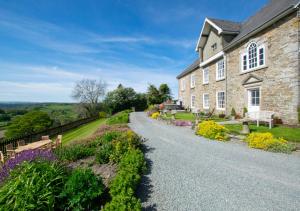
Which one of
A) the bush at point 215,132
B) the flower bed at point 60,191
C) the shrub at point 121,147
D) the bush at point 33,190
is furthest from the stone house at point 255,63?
the bush at point 33,190

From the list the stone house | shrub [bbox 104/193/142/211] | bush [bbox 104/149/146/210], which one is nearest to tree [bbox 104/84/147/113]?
the stone house

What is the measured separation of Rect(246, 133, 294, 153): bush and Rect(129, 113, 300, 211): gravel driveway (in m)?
0.38

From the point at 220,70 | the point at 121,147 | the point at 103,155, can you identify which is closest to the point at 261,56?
the point at 220,70

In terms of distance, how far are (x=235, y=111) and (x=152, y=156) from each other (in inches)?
450

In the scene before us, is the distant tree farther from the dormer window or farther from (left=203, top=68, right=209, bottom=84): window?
the dormer window

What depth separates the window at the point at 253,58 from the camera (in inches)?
470

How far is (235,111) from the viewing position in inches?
579

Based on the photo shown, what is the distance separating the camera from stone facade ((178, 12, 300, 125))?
31.7 ft

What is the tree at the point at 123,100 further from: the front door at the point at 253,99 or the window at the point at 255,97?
the window at the point at 255,97

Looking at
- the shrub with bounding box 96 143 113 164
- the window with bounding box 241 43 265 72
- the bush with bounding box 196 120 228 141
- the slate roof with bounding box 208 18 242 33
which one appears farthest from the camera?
the slate roof with bounding box 208 18 242 33

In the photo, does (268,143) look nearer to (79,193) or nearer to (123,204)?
(123,204)

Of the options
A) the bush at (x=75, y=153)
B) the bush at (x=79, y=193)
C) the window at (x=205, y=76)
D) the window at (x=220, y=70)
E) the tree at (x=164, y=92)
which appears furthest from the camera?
the tree at (x=164, y=92)

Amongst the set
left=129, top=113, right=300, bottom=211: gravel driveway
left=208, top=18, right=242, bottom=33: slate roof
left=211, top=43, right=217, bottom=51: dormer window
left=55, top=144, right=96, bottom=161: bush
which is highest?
left=208, top=18, right=242, bottom=33: slate roof

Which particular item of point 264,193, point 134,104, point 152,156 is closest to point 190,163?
point 152,156
